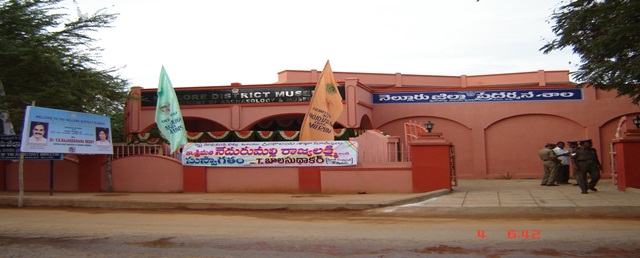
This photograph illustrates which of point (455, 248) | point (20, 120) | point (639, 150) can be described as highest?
point (20, 120)

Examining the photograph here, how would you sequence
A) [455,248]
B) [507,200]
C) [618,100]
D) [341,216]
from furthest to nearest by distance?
[618,100]
[507,200]
[341,216]
[455,248]

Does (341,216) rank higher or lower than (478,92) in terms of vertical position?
lower

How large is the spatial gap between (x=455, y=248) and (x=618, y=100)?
20.3m

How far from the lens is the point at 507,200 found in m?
13.7

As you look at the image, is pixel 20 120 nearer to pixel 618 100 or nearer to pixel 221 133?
pixel 221 133

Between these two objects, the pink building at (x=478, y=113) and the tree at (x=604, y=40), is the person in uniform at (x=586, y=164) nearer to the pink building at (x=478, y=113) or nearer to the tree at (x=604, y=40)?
the tree at (x=604, y=40)

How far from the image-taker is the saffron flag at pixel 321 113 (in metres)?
18.4

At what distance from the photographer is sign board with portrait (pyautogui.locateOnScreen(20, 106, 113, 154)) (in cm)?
1556

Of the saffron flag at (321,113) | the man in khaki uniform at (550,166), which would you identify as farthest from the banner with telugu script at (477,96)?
the saffron flag at (321,113)

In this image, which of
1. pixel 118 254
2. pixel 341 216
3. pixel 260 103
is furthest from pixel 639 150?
pixel 260 103

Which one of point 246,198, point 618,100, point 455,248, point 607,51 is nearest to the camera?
point 455,248

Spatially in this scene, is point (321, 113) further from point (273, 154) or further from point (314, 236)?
point (314, 236)

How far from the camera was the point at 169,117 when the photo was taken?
1952cm
